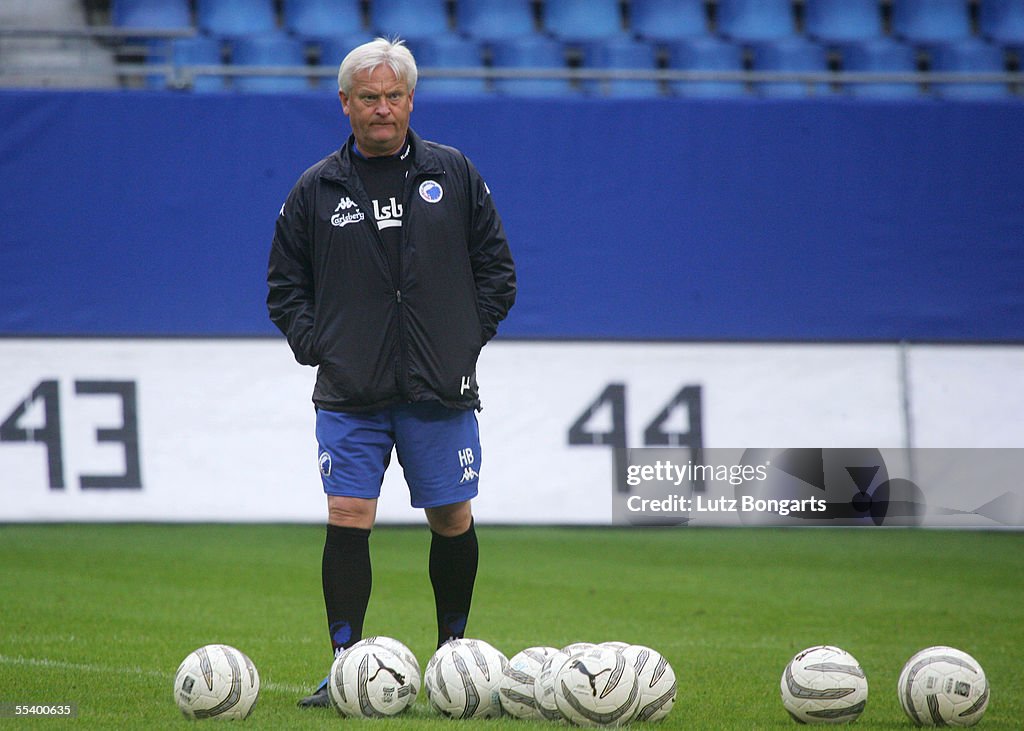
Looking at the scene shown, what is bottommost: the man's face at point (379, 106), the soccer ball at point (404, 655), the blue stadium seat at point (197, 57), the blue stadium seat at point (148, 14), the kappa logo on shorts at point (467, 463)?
the soccer ball at point (404, 655)

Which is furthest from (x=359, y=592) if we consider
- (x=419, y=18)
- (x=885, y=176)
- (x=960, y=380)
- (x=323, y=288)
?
(x=419, y=18)

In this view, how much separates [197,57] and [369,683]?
930 centimetres

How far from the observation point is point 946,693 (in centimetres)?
407

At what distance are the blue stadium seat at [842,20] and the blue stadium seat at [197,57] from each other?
5776 millimetres

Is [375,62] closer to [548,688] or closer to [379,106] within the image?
[379,106]

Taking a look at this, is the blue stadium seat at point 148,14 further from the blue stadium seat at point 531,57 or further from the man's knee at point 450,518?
the man's knee at point 450,518

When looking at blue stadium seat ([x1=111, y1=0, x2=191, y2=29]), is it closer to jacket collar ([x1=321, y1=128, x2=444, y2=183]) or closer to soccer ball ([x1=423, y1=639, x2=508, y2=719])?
jacket collar ([x1=321, y1=128, x2=444, y2=183])

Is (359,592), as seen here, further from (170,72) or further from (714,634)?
(170,72)

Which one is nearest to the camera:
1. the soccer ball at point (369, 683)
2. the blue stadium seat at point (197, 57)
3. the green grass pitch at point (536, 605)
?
the soccer ball at point (369, 683)

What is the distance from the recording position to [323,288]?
175 inches

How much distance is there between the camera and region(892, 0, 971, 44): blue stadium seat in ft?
44.5

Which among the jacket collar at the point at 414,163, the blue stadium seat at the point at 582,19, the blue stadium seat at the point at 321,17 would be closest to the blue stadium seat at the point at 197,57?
the blue stadium seat at the point at 321,17

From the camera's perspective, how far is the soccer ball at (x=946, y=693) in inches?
160

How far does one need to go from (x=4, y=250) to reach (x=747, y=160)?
19.6 feet
